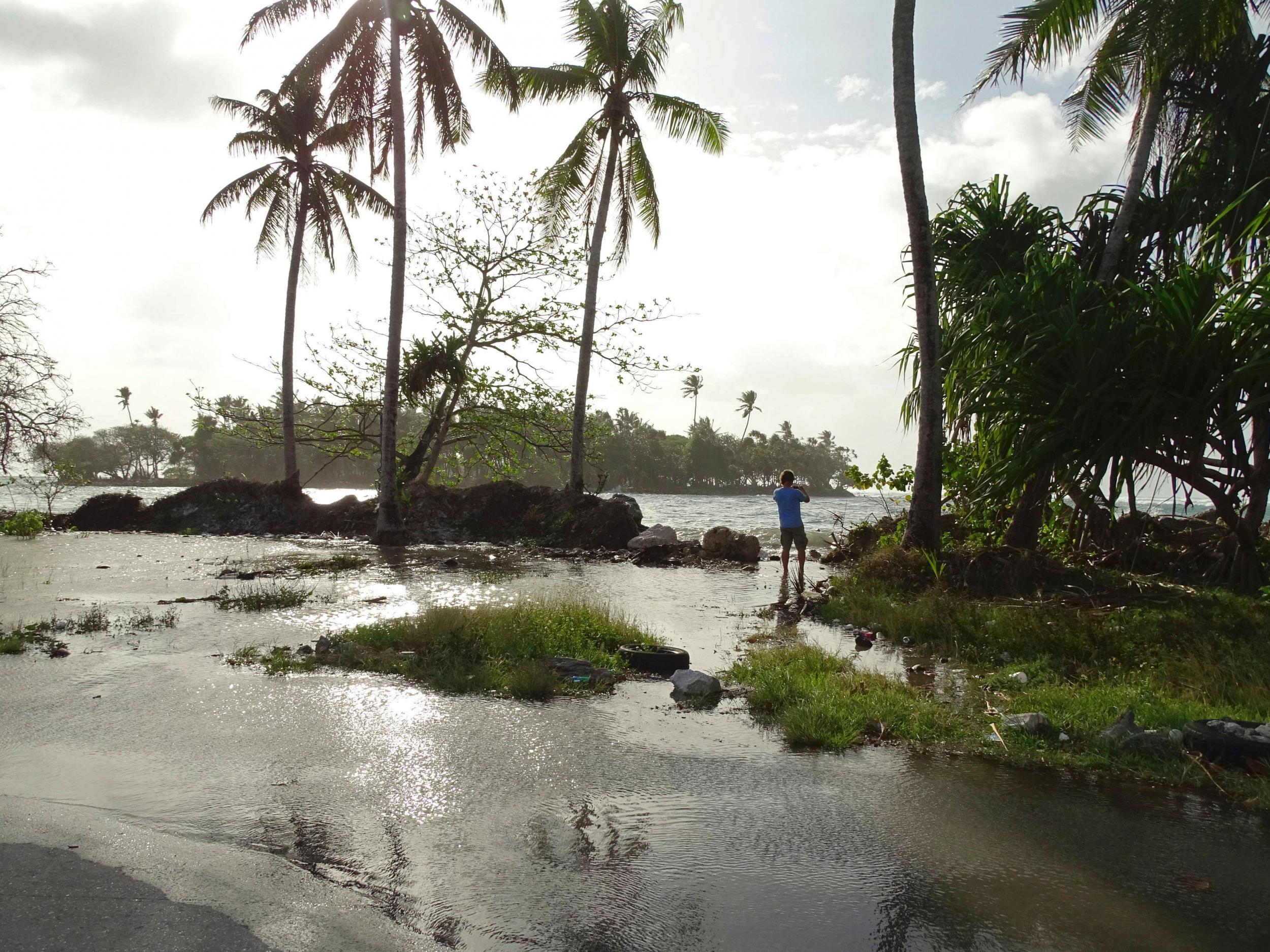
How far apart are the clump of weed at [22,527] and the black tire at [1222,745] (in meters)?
25.6

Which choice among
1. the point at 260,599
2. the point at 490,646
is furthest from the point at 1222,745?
the point at 260,599

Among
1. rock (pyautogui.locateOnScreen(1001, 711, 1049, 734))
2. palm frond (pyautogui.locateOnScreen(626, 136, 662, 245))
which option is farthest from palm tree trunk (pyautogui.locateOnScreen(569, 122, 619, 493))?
rock (pyautogui.locateOnScreen(1001, 711, 1049, 734))

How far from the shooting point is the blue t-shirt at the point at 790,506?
44.2ft

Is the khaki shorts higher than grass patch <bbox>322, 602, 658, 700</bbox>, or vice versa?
the khaki shorts

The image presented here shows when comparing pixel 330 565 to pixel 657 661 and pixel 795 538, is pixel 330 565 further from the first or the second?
pixel 657 661

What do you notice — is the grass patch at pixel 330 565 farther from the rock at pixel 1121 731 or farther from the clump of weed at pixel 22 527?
the rock at pixel 1121 731

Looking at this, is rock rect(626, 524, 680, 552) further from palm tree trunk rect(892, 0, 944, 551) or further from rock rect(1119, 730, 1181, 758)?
rock rect(1119, 730, 1181, 758)

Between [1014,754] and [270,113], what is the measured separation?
27.6m

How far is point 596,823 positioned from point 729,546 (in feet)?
48.3

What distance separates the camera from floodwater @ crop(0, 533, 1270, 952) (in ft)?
10.8

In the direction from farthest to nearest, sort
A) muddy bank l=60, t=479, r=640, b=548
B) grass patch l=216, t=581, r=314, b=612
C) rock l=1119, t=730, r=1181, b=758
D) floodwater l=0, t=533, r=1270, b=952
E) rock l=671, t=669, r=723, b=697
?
1. muddy bank l=60, t=479, r=640, b=548
2. grass patch l=216, t=581, r=314, b=612
3. rock l=671, t=669, r=723, b=697
4. rock l=1119, t=730, r=1181, b=758
5. floodwater l=0, t=533, r=1270, b=952

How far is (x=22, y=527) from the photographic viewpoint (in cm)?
2219

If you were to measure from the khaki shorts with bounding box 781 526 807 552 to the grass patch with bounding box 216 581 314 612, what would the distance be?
7.47 m

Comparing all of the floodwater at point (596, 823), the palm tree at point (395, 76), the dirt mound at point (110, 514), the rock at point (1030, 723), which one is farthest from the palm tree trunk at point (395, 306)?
the rock at point (1030, 723)
